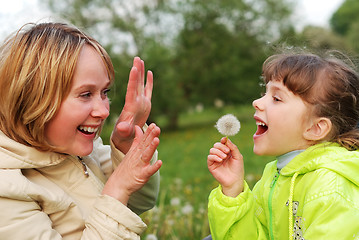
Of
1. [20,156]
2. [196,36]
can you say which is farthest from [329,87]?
[196,36]

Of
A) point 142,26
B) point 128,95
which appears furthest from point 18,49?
point 142,26

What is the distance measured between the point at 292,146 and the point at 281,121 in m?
0.13

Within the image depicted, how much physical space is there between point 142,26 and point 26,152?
15470 mm

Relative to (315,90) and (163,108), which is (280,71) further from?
(163,108)

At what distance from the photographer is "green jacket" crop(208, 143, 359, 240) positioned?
1428 mm

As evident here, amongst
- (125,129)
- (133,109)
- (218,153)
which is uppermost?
(133,109)

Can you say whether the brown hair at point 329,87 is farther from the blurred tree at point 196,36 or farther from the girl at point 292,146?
the blurred tree at point 196,36

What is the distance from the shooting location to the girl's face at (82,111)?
5.34 ft

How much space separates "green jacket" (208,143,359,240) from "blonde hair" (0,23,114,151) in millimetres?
793

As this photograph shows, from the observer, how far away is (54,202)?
1.60 metres

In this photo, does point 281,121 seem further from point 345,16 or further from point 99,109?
point 345,16

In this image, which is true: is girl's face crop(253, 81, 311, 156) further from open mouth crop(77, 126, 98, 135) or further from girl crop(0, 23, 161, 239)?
open mouth crop(77, 126, 98, 135)

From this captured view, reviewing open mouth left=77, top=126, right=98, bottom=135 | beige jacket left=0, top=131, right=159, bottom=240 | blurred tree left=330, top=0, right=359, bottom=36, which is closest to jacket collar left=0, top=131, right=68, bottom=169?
beige jacket left=0, top=131, right=159, bottom=240

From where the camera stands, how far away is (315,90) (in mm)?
1703
